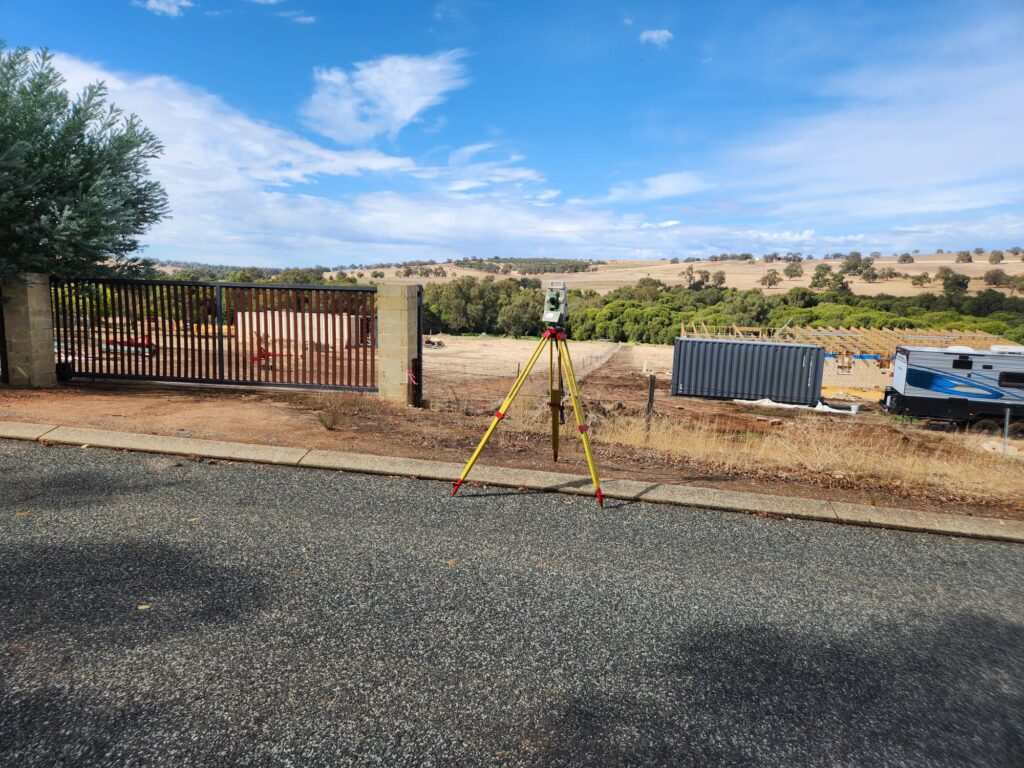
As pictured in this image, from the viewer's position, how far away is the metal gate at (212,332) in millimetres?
11602

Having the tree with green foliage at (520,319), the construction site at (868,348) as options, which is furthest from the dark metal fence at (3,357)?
the tree with green foliage at (520,319)

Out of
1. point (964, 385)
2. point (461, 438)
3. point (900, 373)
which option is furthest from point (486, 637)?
point (900, 373)

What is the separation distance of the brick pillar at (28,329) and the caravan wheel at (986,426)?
26515mm

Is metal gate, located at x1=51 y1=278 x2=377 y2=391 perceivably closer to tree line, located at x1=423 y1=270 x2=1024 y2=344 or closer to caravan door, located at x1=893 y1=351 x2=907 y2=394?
caravan door, located at x1=893 y1=351 x2=907 y2=394

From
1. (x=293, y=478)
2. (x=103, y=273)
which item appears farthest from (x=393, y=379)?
(x=103, y=273)

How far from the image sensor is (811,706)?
3.02 meters

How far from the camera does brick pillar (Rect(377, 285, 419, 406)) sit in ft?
36.2

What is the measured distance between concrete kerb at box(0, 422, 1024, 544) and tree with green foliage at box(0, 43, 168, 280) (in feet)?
15.8

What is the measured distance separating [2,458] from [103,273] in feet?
24.9

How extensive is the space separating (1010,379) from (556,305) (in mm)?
21998

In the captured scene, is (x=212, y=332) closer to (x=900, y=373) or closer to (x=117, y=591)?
(x=117, y=591)

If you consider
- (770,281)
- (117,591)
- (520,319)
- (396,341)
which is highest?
(770,281)

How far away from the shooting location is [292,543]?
181 inches

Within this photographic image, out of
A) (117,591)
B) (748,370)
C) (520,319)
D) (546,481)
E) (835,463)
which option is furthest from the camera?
(520,319)
